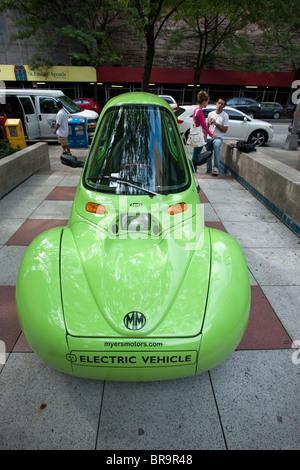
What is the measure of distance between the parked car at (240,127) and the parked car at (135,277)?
9473mm

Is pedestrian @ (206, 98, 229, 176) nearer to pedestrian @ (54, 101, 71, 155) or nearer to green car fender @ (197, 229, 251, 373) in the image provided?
pedestrian @ (54, 101, 71, 155)

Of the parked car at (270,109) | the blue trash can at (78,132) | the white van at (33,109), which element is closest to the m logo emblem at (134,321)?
the blue trash can at (78,132)

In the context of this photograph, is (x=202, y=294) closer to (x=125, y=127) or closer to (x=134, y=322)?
(x=134, y=322)

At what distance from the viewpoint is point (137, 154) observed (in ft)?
9.27

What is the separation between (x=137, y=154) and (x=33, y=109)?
Answer: 10149 millimetres

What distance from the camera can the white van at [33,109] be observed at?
424 inches

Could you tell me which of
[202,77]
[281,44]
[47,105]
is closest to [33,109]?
[47,105]

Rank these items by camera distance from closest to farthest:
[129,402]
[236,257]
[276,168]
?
[129,402] → [236,257] → [276,168]

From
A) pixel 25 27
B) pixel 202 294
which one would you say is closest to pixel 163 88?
pixel 25 27

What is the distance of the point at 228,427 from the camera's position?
1943 mm

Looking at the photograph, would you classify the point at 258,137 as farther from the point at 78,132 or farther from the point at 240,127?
the point at 78,132

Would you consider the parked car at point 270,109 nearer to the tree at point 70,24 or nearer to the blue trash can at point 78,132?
the tree at point 70,24

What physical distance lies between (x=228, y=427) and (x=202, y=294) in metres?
0.95

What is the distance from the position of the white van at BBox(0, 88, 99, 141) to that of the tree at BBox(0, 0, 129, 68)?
12667 mm
